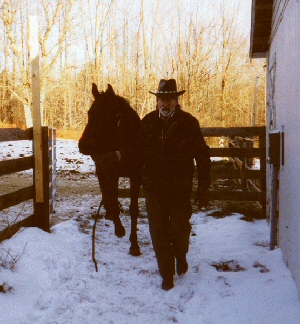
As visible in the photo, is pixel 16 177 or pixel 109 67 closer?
pixel 16 177

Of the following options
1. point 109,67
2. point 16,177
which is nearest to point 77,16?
point 109,67

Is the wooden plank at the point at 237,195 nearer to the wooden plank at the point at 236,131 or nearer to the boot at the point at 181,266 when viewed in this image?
the wooden plank at the point at 236,131

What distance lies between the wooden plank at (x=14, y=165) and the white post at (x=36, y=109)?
3.9 inches

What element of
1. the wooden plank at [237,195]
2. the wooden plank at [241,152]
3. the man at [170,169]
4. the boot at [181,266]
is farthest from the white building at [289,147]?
the wooden plank at [241,152]

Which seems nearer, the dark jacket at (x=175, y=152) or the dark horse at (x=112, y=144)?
the dark jacket at (x=175, y=152)

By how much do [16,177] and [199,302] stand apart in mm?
10572

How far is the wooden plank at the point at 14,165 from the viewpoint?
4414 millimetres

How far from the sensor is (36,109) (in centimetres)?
505

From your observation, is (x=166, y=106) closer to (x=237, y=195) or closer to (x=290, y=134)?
(x=290, y=134)

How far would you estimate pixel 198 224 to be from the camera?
20.1 feet

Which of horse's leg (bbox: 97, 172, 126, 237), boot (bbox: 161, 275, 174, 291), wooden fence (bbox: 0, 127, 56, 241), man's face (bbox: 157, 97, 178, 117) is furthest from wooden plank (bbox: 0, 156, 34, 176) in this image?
boot (bbox: 161, 275, 174, 291)

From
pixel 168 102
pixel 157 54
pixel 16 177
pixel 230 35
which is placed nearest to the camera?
pixel 168 102

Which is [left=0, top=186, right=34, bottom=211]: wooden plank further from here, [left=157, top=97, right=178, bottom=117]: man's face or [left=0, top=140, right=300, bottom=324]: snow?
[left=157, top=97, right=178, bottom=117]: man's face

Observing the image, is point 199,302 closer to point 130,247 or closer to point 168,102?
point 130,247
